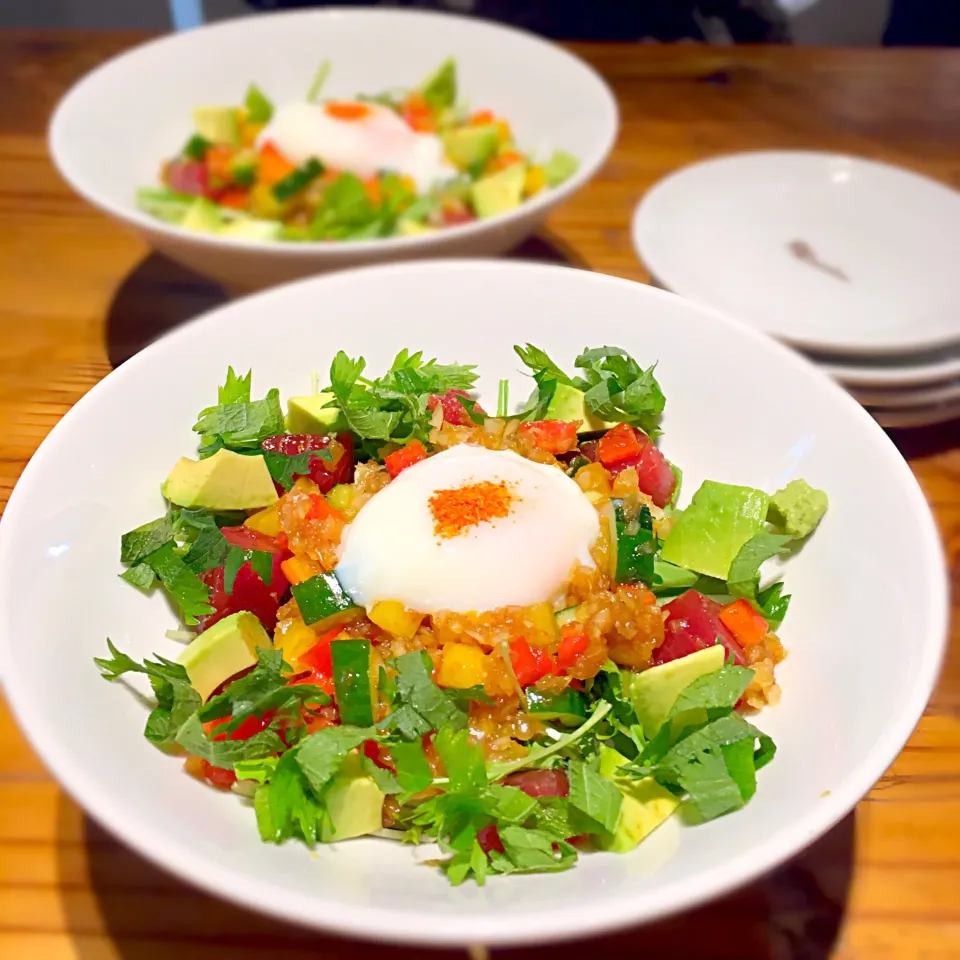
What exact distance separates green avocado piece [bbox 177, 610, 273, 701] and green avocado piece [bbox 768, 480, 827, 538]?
1.06m

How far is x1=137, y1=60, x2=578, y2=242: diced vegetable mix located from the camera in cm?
318

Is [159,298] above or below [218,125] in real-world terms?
below

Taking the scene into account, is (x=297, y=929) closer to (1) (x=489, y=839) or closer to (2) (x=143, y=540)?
(1) (x=489, y=839)

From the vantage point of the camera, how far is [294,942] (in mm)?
1594

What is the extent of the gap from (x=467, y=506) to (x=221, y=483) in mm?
492

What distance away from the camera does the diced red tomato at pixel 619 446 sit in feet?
6.73

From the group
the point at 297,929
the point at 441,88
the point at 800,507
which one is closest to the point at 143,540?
the point at 297,929

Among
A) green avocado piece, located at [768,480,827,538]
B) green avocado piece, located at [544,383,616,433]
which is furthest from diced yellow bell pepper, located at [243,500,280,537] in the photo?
green avocado piece, located at [768,480,827,538]

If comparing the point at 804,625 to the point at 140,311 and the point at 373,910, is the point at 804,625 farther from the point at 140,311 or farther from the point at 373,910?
the point at 140,311

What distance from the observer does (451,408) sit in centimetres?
214

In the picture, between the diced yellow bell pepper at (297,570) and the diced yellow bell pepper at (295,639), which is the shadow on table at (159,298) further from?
the diced yellow bell pepper at (295,639)

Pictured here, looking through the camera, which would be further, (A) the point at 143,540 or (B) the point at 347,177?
(B) the point at 347,177

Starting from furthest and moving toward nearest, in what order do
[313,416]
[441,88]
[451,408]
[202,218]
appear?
[441,88] < [202,218] < [451,408] < [313,416]

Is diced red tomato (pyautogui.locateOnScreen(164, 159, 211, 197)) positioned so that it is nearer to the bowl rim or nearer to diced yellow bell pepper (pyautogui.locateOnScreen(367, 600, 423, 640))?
the bowl rim
